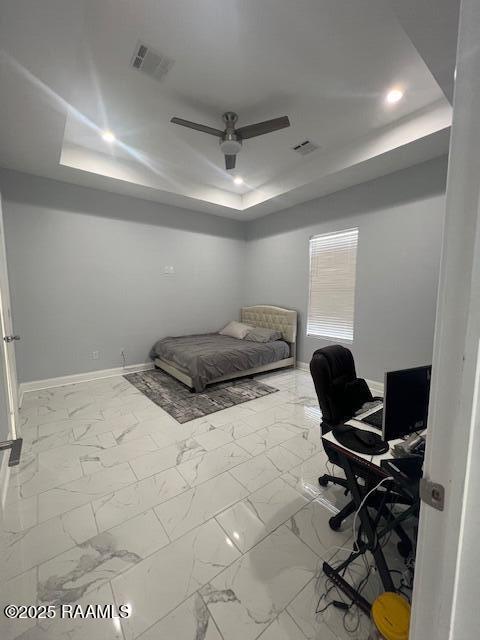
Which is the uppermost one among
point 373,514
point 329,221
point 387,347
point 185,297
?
point 329,221

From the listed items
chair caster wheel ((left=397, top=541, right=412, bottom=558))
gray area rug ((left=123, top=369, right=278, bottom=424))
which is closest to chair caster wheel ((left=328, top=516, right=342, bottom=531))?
chair caster wheel ((left=397, top=541, right=412, bottom=558))

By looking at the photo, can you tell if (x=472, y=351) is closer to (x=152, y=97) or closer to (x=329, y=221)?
(x=152, y=97)

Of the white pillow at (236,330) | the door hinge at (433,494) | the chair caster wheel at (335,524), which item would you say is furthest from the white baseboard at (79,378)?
the door hinge at (433,494)

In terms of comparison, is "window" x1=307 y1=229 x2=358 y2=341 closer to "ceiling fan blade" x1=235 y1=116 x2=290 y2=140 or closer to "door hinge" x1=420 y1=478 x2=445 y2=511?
"ceiling fan blade" x1=235 y1=116 x2=290 y2=140

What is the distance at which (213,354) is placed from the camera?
364 centimetres

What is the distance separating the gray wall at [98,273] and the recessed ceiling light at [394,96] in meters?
3.31

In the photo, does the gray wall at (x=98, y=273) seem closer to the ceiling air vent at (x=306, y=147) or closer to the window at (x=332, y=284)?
the window at (x=332, y=284)

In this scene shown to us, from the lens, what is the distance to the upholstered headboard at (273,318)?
463 centimetres

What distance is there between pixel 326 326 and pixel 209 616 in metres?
3.72

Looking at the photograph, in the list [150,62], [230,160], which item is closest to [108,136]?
[150,62]

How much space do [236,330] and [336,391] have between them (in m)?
3.32

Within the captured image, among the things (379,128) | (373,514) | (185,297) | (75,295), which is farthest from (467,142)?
(185,297)

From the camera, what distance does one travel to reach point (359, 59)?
2.04 metres

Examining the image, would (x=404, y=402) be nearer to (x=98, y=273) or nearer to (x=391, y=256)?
(x=391, y=256)
